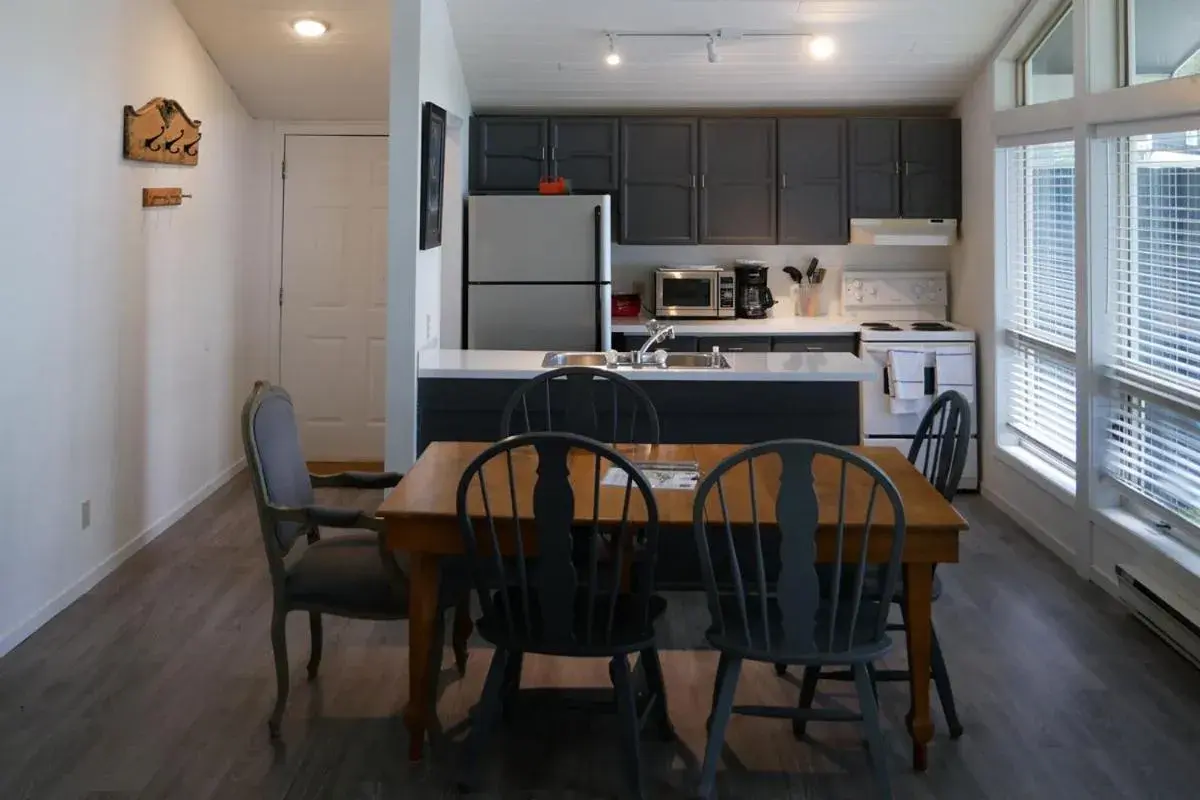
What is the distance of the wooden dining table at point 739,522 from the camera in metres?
2.49

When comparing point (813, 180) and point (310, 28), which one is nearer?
point (310, 28)

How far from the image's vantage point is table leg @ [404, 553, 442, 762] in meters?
2.69

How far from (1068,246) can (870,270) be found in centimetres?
171

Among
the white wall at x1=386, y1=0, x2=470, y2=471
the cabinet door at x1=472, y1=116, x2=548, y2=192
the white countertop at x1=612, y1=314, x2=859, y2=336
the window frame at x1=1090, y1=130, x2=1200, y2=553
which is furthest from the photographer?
the cabinet door at x1=472, y1=116, x2=548, y2=192

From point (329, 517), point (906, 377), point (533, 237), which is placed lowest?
point (329, 517)

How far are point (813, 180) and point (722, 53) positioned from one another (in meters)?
0.95

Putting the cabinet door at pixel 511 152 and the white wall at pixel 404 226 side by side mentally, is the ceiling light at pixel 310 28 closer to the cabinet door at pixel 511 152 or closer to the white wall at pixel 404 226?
the white wall at pixel 404 226

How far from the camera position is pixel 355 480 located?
10.1 feet

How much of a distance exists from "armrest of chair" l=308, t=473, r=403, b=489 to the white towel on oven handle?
333cm

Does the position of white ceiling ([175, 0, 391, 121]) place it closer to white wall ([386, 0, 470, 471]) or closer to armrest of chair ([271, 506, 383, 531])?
white wall ([386, 0, 470, 471])

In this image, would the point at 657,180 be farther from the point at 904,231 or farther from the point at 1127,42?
the point at 1127,42

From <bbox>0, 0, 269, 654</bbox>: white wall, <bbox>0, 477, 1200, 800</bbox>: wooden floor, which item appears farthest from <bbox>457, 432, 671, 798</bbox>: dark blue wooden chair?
<bbox>0, 0, 269, 654</bbox>: white wall

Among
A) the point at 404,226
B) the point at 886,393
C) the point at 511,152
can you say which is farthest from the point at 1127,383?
the point at 511,152

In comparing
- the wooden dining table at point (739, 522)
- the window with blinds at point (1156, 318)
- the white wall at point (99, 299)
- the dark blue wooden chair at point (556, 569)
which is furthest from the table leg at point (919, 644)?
the white wall at point (99, 299)
